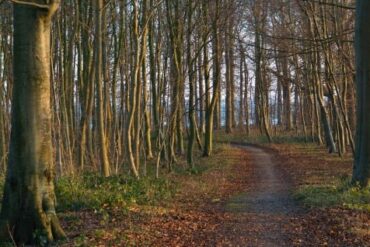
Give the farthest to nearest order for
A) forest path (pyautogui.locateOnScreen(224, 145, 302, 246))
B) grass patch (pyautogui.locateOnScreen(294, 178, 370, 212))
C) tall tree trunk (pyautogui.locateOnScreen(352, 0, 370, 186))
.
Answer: tall tree trunk (pyautogui.locateOnScreen(352, 0, 370, 186))
grass patch (pyautogui.locateOnScreen(294, 178, 370, 212))
forest path (pyautogui.locateOnScreen(224, 145, 302, 246))

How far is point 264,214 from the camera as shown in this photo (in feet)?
A: 39.1

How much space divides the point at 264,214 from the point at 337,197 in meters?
2.14

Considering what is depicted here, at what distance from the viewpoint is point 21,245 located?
857 centimetres

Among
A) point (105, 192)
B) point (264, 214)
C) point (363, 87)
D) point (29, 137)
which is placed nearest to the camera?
point (29, 137)

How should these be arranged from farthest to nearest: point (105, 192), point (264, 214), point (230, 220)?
point (105, 192), point (264, 214), point (230, 220)

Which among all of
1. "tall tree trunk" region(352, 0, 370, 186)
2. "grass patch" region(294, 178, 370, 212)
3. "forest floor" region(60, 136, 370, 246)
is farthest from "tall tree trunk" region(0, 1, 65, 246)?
"tall tree trunk" region(352, 0, 370, 186)

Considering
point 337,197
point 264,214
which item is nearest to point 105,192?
point 264,214

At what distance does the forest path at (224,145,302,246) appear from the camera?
9.32 meters

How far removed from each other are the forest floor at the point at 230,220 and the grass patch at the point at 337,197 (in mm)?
43

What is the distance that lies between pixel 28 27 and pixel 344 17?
68.9 feet

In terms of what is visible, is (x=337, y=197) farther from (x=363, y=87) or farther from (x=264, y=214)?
(x=363, y=87)

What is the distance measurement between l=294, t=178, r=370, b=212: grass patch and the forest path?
376mm

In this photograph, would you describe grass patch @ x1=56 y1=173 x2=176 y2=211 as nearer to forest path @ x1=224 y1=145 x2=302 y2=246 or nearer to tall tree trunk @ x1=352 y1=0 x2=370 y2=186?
forest path @ x1=224 y1=145 x2=302 y2=246

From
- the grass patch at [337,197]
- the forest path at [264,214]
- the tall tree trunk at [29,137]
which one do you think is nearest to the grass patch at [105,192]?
the forest path at [264,214]
